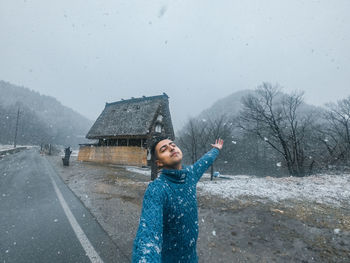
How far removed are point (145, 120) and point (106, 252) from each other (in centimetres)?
2037

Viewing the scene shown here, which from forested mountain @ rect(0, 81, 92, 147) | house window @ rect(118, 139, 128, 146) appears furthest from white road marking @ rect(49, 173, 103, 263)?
forested mountain @ rect(0, 81, 92, 147)

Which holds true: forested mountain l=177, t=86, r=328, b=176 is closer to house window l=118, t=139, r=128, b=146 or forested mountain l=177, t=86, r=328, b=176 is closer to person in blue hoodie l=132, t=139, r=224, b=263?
house window l=118, t=139, r=128, b=146

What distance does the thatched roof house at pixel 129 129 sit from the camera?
71.5ft

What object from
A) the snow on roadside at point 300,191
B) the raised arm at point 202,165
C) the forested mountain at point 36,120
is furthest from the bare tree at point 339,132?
the forested mountain at point 36,120

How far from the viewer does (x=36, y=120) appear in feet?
300

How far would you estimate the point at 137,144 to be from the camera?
2253 cm

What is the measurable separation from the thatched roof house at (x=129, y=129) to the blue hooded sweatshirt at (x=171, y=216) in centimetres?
1942

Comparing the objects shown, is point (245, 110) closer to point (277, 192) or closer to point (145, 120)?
point (145, 120)

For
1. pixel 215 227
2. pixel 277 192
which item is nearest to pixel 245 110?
pixel 277 192

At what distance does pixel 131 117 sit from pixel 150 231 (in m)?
24.6

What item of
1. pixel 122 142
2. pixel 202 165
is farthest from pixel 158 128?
pixel 202 165

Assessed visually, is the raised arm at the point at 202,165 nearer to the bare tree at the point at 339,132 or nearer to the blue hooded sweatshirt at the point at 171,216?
the blue hooded sweatshirt at the point at 171,216

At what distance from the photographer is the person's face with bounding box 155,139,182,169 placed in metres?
1.62

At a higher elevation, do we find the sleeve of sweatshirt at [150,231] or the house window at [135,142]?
the house window at [135,142]
